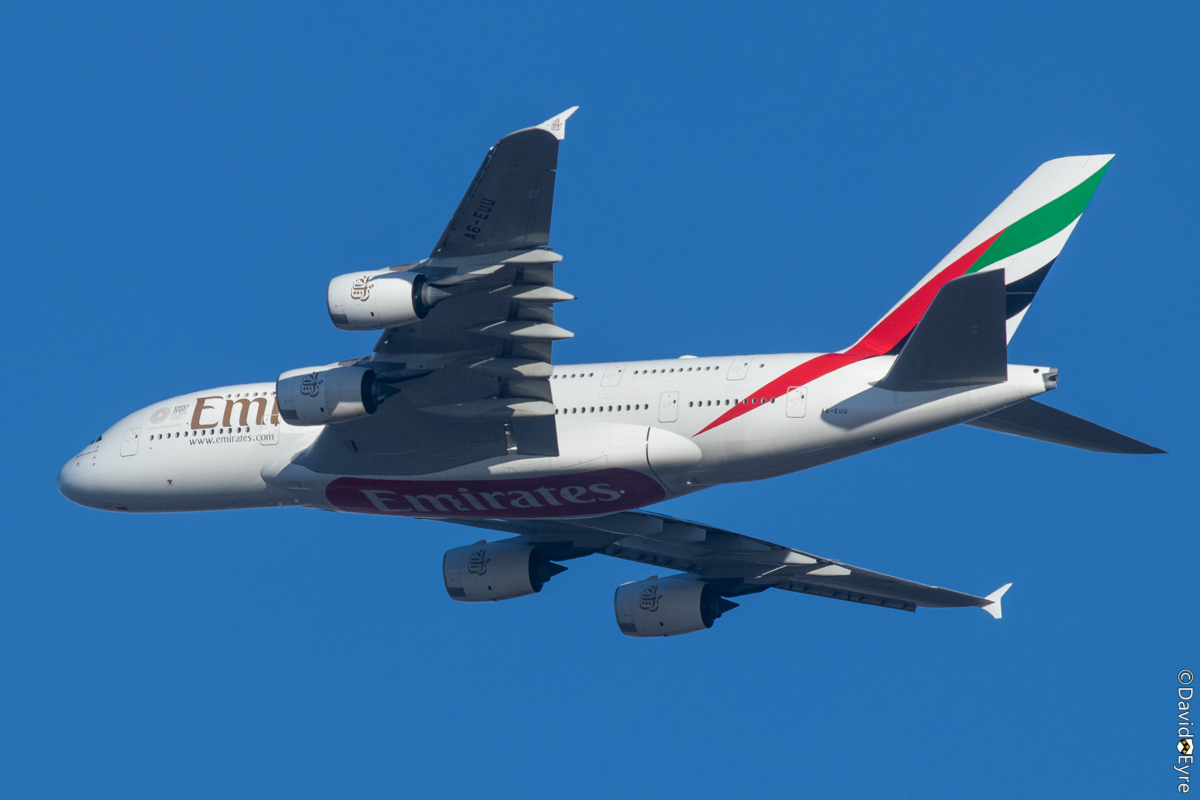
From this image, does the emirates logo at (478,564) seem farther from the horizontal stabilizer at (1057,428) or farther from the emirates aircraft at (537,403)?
the horizontal stabilizer at (1057,428)

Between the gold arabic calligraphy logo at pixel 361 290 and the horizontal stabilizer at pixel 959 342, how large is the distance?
8.55m

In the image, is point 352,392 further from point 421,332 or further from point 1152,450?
point 1152,450

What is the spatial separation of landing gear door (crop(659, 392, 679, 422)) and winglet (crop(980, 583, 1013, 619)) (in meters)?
8.82

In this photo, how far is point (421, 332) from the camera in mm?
24422

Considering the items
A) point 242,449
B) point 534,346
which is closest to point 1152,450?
point 534,346

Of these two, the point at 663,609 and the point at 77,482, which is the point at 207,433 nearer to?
the point at 77,482

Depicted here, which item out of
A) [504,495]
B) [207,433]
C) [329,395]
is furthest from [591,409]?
[207,433]

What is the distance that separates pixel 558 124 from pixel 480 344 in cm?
472

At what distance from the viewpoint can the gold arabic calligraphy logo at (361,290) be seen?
2261 cm

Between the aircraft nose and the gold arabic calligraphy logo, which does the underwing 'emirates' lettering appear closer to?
the gold arabic calligraphy logo

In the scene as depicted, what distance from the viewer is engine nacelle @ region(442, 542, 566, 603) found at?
102ft

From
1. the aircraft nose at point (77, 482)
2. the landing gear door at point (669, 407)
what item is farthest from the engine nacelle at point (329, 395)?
the aircraft nose at point (77, 482)

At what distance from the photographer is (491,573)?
3100 centimetres

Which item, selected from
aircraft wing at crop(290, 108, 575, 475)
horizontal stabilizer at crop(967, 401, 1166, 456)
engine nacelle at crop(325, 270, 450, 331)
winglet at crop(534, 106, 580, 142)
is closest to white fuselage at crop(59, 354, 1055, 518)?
aircraft wing at crop(290, 108, 575, 475)
